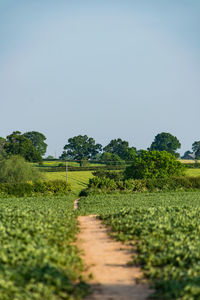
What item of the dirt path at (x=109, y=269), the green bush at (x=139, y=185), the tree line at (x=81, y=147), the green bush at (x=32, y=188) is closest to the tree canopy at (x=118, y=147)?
the tree line at (x=81, y=147)

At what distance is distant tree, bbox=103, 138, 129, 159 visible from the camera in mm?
124938

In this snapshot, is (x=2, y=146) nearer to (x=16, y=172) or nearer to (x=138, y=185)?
(x=16, y=172)

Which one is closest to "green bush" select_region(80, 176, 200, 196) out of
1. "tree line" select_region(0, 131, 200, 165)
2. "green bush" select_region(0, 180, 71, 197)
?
"green bush" select_region(0, 180, 71, 197)

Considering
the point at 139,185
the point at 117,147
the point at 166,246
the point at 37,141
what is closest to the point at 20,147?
the point at 37,141

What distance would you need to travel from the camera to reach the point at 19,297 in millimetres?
6637

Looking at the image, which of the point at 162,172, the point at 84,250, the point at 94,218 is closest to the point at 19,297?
the point at 84,250

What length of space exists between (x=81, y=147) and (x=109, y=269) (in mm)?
111443

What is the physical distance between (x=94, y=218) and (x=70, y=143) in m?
A: 103

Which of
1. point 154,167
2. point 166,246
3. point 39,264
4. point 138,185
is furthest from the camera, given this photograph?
point 154,167

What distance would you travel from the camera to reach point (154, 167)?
49.7 metres

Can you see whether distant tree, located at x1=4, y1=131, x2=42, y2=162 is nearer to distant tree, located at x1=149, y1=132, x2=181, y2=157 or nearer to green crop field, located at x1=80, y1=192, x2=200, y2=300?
distant tree, located at x1=149, y1=132, x2=181, y2=157

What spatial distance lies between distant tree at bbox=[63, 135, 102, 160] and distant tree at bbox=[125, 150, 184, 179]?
225 feet

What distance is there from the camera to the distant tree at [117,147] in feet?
410

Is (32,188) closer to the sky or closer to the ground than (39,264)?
closer to the ground
